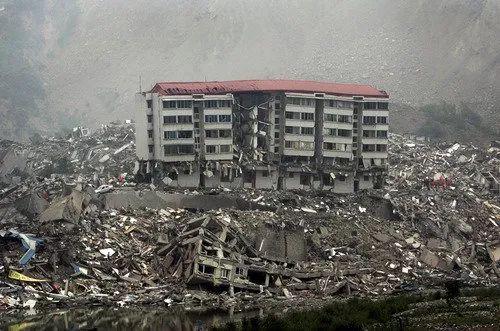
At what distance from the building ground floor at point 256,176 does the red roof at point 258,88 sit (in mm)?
4641

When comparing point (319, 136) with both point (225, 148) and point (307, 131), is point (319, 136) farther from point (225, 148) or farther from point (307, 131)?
point (225, 148)

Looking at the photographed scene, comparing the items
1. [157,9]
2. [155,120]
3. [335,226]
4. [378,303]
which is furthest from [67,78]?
[378,303]

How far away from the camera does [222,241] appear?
36188 mm

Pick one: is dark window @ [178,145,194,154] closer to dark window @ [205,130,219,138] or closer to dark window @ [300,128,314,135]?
dark window @ [205,130,219,138]

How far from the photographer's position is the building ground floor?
47.6m

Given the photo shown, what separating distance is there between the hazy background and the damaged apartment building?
3565 cm

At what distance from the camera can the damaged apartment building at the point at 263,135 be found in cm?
4750

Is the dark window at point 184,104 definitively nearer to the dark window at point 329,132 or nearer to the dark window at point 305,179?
the dark window at point 305,179

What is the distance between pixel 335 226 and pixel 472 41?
75.2 metres

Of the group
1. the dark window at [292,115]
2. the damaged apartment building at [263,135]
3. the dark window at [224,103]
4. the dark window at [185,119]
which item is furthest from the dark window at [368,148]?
the dark window at [185,119]

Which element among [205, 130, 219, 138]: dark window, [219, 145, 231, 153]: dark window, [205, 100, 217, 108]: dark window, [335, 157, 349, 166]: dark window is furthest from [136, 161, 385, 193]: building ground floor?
[205, 100, 217, 108]: dark window

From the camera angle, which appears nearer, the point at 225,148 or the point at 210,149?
the point at 210,149

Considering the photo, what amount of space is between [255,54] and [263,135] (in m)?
67.5

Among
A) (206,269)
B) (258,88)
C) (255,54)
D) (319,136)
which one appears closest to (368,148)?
(319,136)
